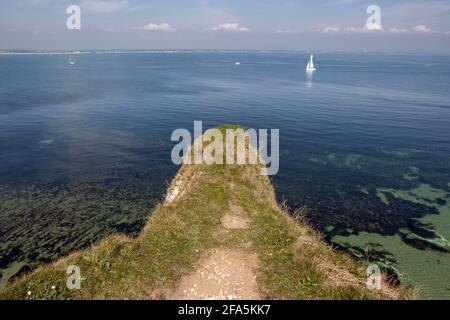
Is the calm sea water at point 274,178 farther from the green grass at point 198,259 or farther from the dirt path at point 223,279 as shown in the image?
the dirt path at point 223,279

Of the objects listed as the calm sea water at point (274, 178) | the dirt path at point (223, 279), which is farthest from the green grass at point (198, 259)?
the calm sea water at point (274, 178)

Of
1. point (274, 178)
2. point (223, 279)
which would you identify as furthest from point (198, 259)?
point (274, 178)

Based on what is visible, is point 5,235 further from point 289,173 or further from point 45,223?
point 289,173

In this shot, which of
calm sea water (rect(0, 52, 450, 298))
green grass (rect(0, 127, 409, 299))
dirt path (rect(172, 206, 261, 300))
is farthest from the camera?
calm sea water (rect(0, 52, 450, 298))

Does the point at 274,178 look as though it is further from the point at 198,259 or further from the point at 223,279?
the point at 223,279

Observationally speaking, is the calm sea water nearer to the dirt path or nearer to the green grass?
the green grass

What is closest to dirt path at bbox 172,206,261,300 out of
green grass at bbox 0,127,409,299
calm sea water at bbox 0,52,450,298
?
green grass at bbox 0,127,409,299
